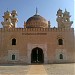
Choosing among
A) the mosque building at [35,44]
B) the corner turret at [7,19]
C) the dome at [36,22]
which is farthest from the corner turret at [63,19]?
the corner turret at [7,19]

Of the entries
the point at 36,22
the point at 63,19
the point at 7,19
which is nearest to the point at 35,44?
the point at 36,22

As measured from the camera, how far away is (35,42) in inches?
885

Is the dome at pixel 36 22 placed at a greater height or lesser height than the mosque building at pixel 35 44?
greater

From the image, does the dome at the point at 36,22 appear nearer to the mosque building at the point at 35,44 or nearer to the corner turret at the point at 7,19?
the corner turret at the point at 7,19

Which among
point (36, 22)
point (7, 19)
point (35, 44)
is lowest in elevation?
point (35, 44)

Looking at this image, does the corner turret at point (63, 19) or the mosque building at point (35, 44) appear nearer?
the mosque building at point (35, 44)

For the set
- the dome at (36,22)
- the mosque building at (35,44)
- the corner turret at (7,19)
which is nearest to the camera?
the mosque building at (35,44)

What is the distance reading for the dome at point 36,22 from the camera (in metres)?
26.4

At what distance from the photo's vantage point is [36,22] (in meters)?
26.5

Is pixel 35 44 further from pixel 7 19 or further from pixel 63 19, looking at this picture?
pixel 63 19

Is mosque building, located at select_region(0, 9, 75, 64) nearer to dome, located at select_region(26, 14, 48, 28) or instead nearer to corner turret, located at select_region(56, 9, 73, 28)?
corner turret, located at select_region(56, 9, 73, 28)

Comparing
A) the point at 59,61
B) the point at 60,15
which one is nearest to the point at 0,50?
the point at 59,61

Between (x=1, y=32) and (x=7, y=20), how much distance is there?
111 inches

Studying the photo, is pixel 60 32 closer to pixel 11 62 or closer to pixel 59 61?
pixel 59 61
